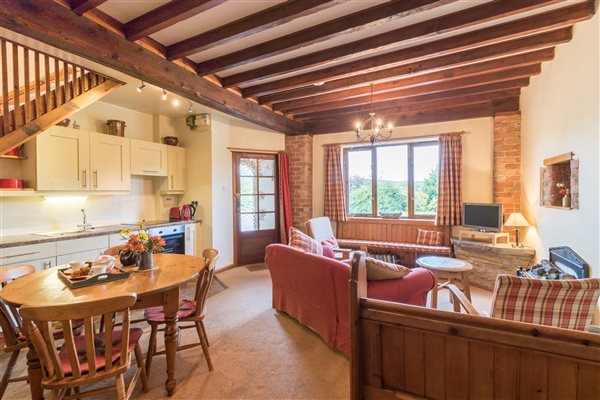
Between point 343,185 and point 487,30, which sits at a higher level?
point 487,30

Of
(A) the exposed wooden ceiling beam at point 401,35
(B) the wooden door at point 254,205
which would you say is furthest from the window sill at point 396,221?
(A) the exposed wooden ceiling beam at point 401,35

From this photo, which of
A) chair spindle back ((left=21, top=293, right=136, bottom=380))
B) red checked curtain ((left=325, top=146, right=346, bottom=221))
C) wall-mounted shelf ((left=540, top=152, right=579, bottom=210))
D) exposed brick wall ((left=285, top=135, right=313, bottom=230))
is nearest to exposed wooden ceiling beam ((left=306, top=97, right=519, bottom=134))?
red checked curtain ((left=325, top=146, right=346, bottom=221))

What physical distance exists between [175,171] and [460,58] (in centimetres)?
416

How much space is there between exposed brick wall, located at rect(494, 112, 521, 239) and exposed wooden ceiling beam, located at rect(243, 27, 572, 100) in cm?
170

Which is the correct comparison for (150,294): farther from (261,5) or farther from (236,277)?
(236,277)

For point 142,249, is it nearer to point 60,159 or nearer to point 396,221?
point 60,159

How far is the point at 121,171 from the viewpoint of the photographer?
392 centimetres

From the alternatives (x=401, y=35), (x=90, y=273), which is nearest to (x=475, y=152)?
(x=401, y=35)

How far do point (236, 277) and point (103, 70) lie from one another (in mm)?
3133

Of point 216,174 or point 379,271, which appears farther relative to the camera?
point 216,174

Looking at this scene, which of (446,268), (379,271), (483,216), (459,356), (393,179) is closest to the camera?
(459,356)

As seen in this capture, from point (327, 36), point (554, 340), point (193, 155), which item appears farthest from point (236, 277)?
point (554, 340)

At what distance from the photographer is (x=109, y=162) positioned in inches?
148

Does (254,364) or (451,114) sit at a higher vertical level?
(451,114)
